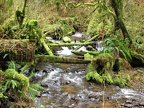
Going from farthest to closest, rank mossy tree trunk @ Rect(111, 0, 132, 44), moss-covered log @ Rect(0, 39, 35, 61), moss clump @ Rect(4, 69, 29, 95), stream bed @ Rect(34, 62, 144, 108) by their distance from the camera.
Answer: mossy tree trunk @ Rect(111, 0, 132, 44)
moss-covered log @ Rect(0, 39, 35, 61)
stream bed @ Rect(34, 62, 144, 108)
moss clump @ Rect(4, 69, 29, 95)

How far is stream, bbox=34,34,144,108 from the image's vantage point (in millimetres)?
6915

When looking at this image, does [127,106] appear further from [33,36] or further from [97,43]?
[97,43]

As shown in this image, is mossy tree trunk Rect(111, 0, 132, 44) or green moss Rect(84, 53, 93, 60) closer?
green moss Rect(84, 53, 93, 60)

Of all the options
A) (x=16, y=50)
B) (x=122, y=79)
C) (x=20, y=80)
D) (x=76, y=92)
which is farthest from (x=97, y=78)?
(x=20, y=80)

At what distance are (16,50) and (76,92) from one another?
7.84ft

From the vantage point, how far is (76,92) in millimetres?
7812

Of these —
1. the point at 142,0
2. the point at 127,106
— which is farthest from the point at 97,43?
the point at 127,106

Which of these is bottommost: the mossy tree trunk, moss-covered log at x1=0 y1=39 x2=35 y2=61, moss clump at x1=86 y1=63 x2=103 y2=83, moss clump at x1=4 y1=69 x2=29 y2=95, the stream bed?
the stream bed

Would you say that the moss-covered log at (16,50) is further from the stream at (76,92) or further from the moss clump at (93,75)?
the moss clump at (93,75)

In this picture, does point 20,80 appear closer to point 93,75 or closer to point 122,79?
point 93,75

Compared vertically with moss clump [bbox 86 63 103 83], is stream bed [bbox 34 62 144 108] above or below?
below

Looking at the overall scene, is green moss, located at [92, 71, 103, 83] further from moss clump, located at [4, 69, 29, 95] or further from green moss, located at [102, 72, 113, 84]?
moss clump, located at [4, 69, 29, 95]

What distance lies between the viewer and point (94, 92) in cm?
792

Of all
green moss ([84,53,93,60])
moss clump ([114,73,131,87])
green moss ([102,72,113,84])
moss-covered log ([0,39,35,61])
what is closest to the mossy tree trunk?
green moss ([84,53,93,60])
